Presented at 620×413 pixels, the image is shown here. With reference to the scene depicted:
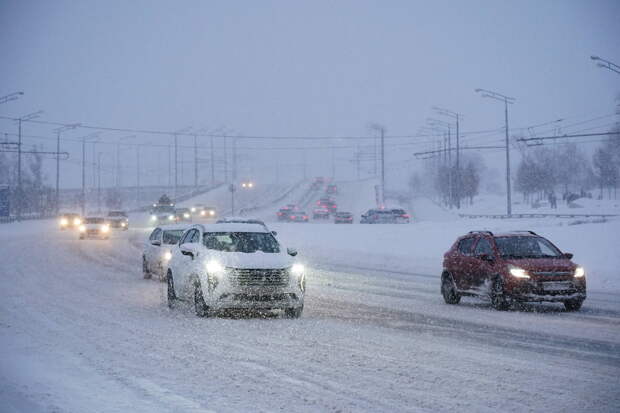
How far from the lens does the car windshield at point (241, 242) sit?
53.9ft

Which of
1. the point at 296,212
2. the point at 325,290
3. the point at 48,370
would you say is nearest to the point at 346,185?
the point at 296,212

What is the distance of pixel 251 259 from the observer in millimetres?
15234

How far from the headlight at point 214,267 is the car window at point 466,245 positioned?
6.02m

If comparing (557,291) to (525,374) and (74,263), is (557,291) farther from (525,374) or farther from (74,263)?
(74,263)

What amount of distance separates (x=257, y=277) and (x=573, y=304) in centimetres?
632

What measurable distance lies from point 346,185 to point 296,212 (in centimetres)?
4400

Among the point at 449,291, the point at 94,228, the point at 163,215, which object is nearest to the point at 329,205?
the point at 163,215

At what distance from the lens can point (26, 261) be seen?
32.3 metres

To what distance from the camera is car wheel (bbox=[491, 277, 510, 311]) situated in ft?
53.5

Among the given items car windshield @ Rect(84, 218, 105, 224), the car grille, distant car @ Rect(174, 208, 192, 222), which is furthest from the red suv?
distant car @ Rect(174, 208, 192, 222)

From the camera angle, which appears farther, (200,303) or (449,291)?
(449,291)

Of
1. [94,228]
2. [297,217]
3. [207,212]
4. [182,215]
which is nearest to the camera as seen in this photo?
[94,228]

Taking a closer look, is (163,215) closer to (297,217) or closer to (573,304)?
(297,217)

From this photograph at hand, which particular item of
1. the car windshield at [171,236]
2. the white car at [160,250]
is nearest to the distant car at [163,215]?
the white car at [160,250]
